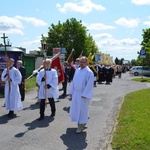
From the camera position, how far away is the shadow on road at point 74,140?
293 inches

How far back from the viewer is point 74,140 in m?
8.00

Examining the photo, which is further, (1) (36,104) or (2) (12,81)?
(1) (36,104)

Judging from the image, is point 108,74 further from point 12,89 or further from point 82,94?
point 82,94

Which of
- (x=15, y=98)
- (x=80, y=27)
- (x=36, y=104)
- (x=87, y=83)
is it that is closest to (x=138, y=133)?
(x=87, y=83)

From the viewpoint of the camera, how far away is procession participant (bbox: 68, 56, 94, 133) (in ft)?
28.8

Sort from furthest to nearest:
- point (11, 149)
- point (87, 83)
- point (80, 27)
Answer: point (80, 27) < point (87, 83) < point (11, 149)

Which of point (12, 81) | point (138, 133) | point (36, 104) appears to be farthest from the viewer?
point (36, 104)

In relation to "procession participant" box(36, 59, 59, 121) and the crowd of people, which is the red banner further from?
"procession participant" box(36, 59, 59, 121)

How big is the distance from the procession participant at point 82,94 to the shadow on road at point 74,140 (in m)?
0.25

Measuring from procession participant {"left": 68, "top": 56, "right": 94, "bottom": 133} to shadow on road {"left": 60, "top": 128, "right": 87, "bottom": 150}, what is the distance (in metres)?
0.25

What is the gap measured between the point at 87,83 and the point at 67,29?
220 ft

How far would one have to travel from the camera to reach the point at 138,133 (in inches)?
322

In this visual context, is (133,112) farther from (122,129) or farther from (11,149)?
(11,149)

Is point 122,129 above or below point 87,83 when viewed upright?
below
